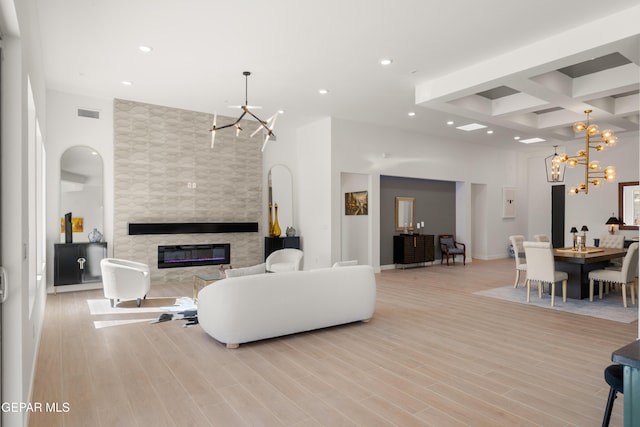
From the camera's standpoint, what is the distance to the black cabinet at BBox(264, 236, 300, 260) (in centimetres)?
864

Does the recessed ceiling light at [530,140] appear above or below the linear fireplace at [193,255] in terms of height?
above

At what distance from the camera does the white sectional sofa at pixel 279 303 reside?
384 cm

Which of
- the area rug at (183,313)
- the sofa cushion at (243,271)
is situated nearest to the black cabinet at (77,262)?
the area rug at (183,313)

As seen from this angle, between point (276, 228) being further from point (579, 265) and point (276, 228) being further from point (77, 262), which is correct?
point (579, 265)

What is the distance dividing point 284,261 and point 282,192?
2265 mm

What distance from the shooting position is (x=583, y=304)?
5.84 m

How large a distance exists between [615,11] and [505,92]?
8.68 feet

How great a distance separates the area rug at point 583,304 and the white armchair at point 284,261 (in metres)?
3.08

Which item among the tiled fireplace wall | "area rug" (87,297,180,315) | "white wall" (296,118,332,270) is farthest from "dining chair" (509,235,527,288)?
"area rug" (87,297,180,315)

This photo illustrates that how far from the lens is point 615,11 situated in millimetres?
4051

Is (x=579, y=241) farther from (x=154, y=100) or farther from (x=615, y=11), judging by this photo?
(x=154, y=100)

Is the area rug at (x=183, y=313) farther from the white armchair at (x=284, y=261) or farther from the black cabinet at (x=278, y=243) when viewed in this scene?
the black cabinet at (x=278, y=243)

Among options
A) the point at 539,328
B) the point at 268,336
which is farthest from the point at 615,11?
the point at 268,336

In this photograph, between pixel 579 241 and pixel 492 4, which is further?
pixel 579 241
